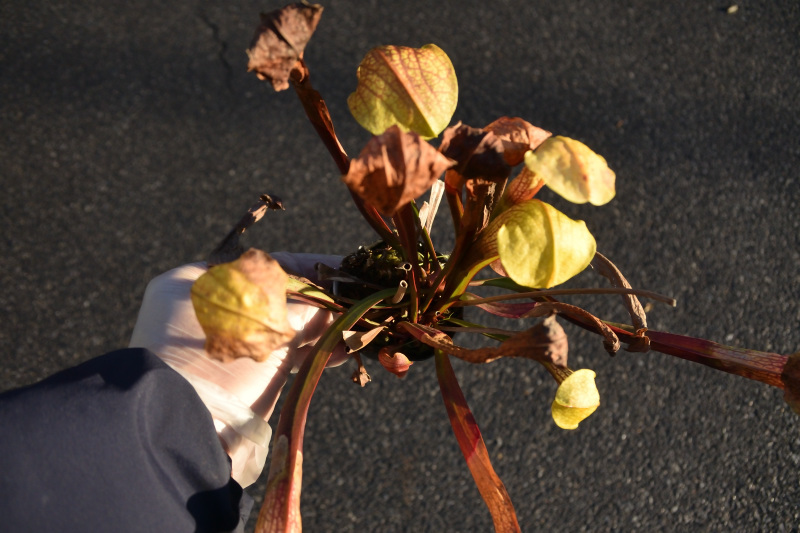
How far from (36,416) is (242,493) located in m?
0.23

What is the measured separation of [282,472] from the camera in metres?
0.51

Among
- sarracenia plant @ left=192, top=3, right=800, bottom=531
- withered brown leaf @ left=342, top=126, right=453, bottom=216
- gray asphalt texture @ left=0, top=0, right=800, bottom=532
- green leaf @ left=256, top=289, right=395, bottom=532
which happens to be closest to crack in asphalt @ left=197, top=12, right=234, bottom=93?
gray asphalt texture @ left=0, top=0, right=800, bottom=532

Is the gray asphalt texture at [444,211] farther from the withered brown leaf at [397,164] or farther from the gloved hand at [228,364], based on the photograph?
the withered brown leaf at [397,164]

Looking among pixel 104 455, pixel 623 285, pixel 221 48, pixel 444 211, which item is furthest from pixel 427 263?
pixel 221 48

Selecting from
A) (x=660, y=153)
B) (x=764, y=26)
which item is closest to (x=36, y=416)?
(x=660, y=153)

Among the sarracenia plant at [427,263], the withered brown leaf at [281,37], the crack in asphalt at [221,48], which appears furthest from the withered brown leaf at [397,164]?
the crack in asphalt at [221,48]

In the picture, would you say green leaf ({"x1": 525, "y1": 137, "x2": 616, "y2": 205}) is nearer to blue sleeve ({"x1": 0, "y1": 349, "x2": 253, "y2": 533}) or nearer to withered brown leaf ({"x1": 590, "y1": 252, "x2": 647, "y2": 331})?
withered brown leaf ({"x1": 590, "y1": 252, "x2": 647, "y2": 331})

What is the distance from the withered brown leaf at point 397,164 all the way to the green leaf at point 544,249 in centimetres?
9

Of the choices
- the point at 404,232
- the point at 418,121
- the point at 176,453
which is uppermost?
the point at 418,121

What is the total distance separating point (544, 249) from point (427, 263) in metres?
0.24

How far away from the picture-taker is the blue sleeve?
0.53m

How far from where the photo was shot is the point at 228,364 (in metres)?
0.76

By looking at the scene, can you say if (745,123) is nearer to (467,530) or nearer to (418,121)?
(467,530)

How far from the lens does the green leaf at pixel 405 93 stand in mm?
529
